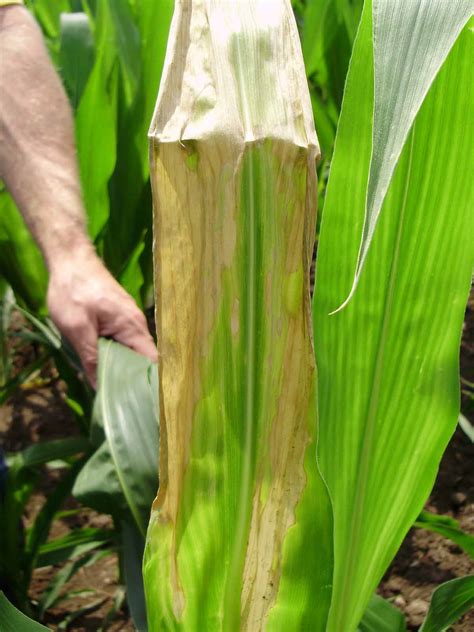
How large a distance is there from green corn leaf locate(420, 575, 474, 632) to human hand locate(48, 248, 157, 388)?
33 cm

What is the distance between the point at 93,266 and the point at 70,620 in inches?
24.4

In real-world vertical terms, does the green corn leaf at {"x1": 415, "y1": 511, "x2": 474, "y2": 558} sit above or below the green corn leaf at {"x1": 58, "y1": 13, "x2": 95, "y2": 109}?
below

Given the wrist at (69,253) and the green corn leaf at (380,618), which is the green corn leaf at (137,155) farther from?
the green corn leaf at (380,618)

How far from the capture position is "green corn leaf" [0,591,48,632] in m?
0.53

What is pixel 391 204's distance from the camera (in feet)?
1.59

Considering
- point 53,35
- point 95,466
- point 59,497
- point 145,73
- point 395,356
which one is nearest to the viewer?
point 395,356

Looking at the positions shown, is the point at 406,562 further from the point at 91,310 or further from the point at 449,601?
the point at 91,310

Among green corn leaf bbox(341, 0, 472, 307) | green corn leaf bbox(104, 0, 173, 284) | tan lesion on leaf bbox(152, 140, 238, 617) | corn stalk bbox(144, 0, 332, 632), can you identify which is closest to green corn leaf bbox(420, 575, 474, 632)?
corn stalk bbox(144, 0, 332, 632)

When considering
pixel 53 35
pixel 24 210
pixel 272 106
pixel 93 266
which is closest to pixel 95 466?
pixel 93 266

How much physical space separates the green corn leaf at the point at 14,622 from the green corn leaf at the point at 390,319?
214 mm

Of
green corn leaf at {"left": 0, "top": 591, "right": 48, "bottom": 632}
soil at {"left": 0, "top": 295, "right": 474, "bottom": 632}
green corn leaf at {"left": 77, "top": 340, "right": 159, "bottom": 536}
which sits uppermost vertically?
green corn leaf at {"left": 77, "top": 340, "right": 159, "bottom": 536}

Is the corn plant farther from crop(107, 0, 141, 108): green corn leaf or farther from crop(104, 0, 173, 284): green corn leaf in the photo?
crop(107, 0, 141, 108): green corn leaf

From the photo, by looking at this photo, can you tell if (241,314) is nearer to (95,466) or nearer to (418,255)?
(418,255)

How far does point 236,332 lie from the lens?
460 millimetres
